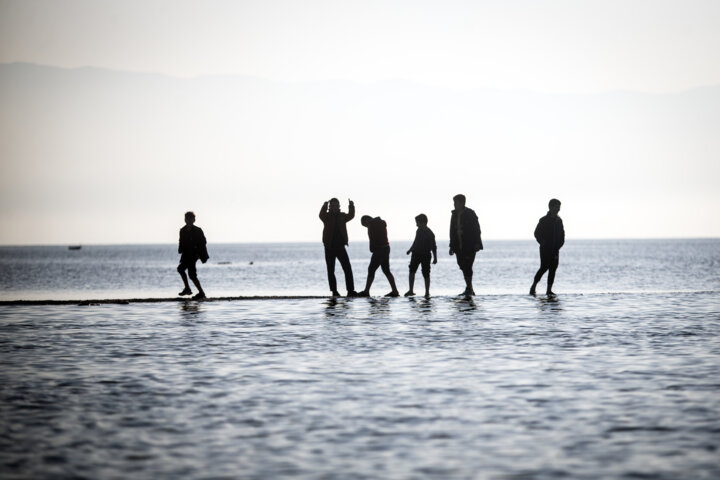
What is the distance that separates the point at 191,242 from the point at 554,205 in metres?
7.74

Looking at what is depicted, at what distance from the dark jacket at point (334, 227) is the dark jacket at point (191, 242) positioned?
269 centimetres

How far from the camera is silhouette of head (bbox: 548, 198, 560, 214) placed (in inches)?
706

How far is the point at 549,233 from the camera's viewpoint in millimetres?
18500

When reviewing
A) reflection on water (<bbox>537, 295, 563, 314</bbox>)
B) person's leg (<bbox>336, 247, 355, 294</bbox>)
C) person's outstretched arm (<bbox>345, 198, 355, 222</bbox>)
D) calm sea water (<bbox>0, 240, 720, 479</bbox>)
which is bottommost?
calm sea water (<bbox>0, 240, 720, 479</bbox>)

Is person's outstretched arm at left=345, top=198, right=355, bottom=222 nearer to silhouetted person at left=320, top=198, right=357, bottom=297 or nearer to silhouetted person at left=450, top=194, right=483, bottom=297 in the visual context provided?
silhouetted person at left=320, top=198, right=357, bottom=297

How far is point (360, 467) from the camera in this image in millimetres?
5398

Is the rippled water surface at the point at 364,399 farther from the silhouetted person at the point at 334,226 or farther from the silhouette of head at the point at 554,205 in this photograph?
the silhouetted person at the point at 334,226

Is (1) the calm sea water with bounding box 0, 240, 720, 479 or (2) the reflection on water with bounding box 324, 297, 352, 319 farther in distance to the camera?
(2) the reflection on water with bounding box 324, 297, 352, 319

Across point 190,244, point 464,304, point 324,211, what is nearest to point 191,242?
point 190,244

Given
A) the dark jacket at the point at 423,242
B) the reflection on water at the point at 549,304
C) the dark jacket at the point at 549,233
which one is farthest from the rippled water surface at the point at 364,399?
the dark jacket at the point at 423,242

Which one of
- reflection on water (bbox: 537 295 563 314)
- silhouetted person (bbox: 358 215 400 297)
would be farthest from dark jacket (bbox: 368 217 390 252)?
reflection on water (bbox: 537 295 563 314)

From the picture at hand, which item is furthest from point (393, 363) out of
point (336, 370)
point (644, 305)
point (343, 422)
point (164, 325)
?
point (644, 305)

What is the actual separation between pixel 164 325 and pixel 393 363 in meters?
5.92

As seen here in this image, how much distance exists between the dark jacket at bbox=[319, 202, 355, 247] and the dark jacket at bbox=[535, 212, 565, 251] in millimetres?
3948
